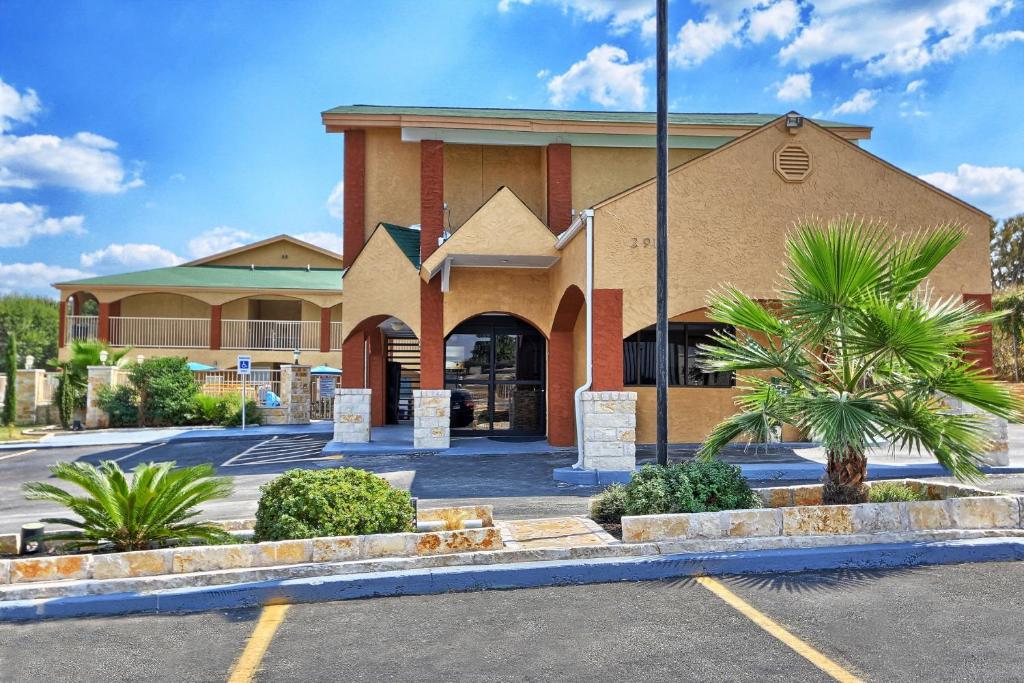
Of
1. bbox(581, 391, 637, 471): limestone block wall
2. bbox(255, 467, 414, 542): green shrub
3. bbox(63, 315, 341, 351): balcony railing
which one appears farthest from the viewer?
bbox(63, 315, 341, 351): balcony railing

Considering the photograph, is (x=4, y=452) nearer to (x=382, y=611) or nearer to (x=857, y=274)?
(x=382, y=611)

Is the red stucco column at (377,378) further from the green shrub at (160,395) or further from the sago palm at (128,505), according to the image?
the sago palm at (128,505)

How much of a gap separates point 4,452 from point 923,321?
20.5 metres

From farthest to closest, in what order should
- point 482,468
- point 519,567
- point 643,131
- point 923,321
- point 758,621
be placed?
point 643,131 → point 482,468 → point 923,321 → point 519,567 → point 758,621

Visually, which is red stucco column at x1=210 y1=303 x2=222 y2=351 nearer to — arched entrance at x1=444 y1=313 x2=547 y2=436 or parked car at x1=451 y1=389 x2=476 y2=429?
arched entrance at x1=444 y1=313 x2=547 y2=436

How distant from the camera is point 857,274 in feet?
22.1

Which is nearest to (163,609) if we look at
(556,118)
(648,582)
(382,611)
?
(382,611)

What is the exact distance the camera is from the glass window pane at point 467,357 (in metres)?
19.5

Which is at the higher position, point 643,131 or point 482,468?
point 643,131

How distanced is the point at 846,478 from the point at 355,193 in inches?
566

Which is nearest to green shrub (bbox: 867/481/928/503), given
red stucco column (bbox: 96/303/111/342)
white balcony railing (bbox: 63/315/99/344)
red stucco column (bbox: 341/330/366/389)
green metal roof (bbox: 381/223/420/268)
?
green metal roof (bbox: 381/223/420/268)

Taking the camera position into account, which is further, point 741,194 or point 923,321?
point 741,194

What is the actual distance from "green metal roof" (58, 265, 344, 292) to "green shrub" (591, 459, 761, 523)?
1028 inches

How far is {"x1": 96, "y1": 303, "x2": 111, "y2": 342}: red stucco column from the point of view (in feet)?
103
